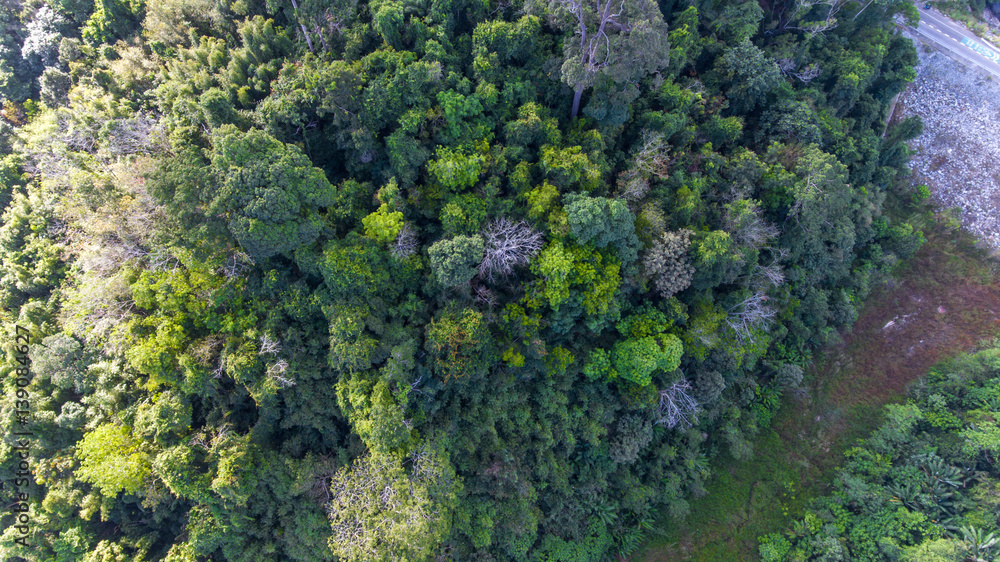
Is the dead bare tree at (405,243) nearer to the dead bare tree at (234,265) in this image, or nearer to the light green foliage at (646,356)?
the dead bare tree at (234,265)

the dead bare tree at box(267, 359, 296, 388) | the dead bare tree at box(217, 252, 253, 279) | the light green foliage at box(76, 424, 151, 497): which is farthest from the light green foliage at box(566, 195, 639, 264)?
the light green foliage at box(76, 424, 151, 497)

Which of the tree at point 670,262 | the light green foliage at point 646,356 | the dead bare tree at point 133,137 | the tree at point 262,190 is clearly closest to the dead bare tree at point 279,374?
the tree at point 262,190

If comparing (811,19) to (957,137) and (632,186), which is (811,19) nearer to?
(957,137)

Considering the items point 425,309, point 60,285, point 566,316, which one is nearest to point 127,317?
point 60,285

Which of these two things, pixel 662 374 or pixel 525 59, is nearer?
pixel 525 59

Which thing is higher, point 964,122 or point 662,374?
point 964,122

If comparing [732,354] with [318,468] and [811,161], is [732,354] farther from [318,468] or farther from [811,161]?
[318,468]

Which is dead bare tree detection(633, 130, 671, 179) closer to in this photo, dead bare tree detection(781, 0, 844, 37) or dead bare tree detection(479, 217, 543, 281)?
dead bare tree detection(479, 217, 543, 281)
